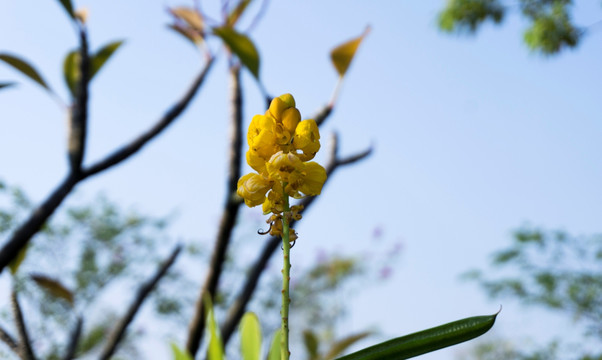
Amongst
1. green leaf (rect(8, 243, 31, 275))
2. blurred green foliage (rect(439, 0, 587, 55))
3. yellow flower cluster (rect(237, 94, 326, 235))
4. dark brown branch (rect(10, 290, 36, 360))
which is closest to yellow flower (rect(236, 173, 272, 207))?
yellow flower cluster (rect(237, 94, 326, 235))

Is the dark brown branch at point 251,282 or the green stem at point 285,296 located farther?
the dark brown branch at point 251,282

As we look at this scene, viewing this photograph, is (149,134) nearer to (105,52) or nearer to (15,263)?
(105,52)

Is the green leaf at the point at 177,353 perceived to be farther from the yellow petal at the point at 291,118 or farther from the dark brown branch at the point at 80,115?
the dark brown branch at the point at 80,115

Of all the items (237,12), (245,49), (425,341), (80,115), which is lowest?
(425,341)

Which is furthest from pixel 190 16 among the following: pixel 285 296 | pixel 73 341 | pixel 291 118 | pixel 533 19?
pixel 533 19

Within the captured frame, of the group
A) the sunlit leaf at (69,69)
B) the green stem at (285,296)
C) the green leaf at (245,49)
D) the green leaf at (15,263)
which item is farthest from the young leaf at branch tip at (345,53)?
the green stem at (285,296)

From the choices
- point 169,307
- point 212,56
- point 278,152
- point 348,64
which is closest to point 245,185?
point 278,152
